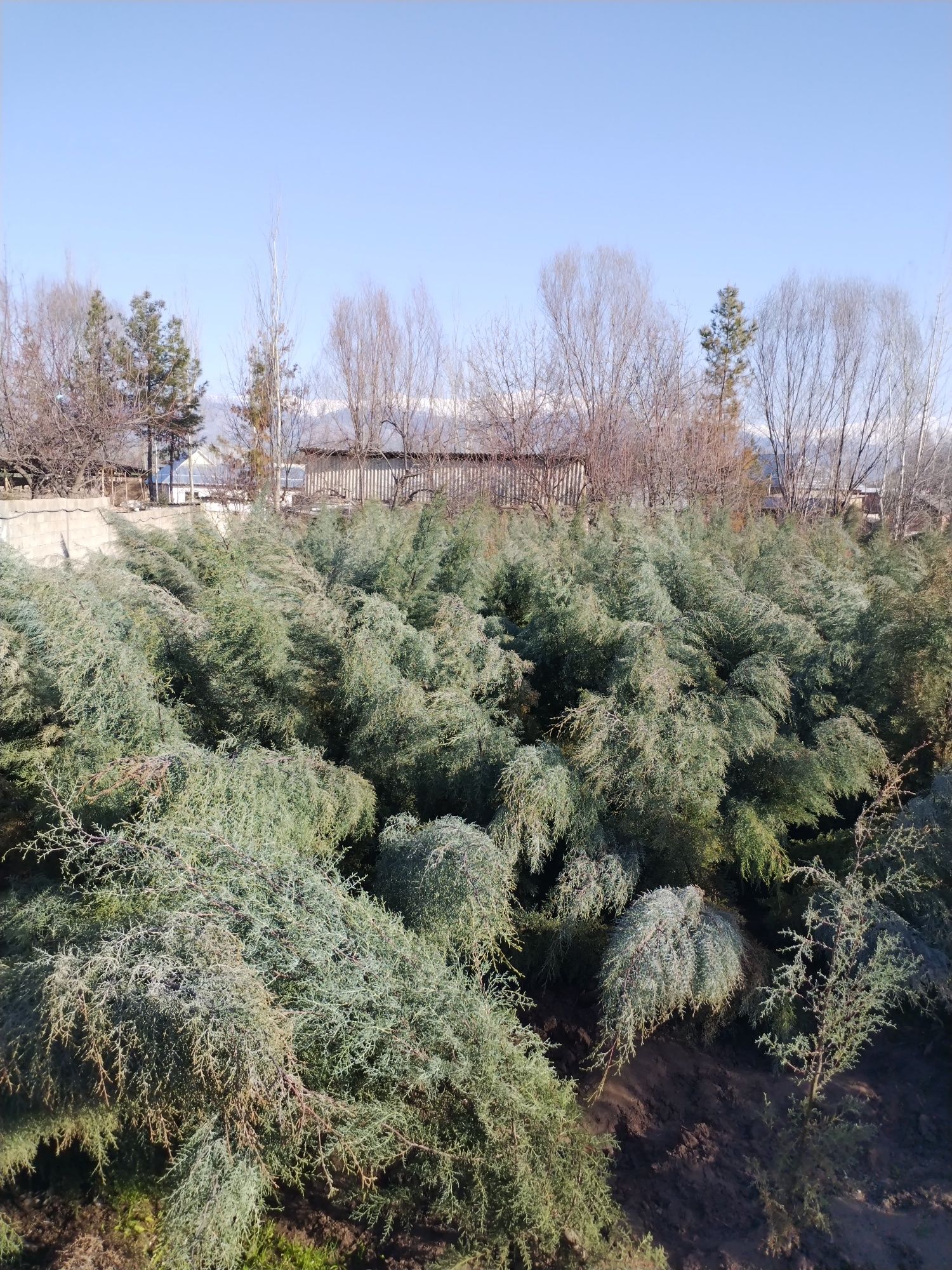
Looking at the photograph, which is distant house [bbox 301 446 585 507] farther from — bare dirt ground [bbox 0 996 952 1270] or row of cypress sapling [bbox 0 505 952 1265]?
bare dirt ground [bbox 0 996 952 1270]

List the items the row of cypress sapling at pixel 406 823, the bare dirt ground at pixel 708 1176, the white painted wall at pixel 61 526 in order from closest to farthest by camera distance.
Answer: the row of cypress sapling at pixel 406 823
the bare dirt ground at pixel 708 1176
the white painted wall at pixel 61 526

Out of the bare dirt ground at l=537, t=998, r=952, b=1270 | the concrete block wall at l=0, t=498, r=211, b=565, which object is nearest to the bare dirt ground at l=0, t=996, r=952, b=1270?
the bare dirt ground at l=537, t=998, r=952, b=1270

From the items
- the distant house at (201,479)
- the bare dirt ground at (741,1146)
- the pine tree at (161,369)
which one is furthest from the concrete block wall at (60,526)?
the pine tree at (161,369)

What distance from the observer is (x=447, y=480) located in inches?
423

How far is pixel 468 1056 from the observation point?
2.34 metres

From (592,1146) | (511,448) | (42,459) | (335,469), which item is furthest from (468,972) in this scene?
(335,469)

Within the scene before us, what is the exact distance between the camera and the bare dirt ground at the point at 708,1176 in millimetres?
2553

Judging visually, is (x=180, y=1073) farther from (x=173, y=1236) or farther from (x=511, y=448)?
(x=511, y=448)

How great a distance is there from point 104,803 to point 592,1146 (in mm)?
2013

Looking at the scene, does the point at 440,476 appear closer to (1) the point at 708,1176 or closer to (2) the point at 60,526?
(2) the point at 60,526

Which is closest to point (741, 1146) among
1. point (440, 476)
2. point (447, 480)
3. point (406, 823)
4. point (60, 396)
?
point (406, 823)

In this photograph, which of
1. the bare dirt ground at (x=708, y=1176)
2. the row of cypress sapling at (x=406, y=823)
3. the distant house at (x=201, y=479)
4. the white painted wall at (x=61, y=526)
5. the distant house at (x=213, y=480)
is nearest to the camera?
the row of cypress sapling at (x=406, y=823)

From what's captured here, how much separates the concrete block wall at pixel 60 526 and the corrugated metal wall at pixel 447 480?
273 centimetres

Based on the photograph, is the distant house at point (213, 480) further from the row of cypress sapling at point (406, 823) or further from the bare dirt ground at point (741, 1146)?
the bare dirt ground at point (741, 1146)
